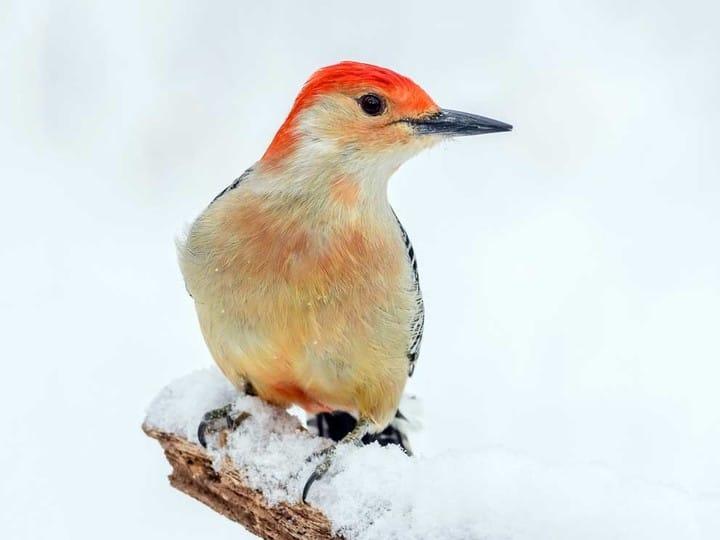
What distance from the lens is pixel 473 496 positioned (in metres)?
3.69

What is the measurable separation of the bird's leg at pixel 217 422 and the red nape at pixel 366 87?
4.30 feet

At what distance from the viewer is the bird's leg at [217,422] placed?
188 inches

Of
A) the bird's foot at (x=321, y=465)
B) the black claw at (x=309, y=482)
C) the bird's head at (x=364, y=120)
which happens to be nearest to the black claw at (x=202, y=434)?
the bird's foot at (x=321, y=465)

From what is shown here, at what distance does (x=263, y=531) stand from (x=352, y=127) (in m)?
1.90

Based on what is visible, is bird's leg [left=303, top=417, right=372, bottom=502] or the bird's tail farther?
the bird's tail

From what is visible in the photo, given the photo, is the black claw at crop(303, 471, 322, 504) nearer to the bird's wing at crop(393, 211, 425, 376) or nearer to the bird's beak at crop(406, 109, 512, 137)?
the bird's wing at crop(393, 211, 425, 376)

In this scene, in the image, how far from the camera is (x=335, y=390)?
459 cm

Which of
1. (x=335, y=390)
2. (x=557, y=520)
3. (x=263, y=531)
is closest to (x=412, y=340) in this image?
(x=335, y=390)

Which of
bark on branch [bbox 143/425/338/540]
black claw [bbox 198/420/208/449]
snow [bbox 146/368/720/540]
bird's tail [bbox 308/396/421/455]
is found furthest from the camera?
bird's tail [bbox 308/396/421/455]

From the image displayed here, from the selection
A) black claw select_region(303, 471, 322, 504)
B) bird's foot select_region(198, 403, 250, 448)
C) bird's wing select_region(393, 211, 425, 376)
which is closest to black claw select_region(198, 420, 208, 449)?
bird's foot select_region(198, 403, 250, 448)

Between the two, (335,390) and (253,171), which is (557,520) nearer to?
(335,390)

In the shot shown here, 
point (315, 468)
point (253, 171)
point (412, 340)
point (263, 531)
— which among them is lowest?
point (263, 531)

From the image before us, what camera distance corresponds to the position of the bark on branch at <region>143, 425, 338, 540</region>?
13.9 ft

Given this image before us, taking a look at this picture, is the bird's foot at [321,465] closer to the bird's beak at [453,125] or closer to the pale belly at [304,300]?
the pale belly at [304,300]
